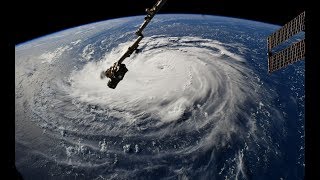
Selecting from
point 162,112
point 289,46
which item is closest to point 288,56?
point 289,46

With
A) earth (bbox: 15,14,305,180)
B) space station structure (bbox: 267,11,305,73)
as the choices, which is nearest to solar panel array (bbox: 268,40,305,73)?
space station structure (bbox: 267,11,305,73)

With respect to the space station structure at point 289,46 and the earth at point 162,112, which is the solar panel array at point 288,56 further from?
the earth at point 162,112

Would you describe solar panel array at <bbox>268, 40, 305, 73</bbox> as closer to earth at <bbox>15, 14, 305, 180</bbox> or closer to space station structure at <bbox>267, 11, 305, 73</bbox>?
space station structure at <bbox>267, 11, 305, 73</bbox>

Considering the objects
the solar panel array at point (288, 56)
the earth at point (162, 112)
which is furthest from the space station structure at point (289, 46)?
the earth at point (162, 112)

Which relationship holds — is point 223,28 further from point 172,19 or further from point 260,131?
point 260,131

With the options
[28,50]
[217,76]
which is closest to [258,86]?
[217,76]
